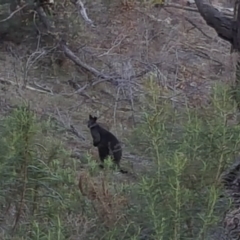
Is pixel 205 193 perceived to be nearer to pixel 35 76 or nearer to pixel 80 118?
pixel 80 118

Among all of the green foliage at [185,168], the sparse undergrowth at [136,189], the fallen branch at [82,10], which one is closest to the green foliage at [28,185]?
the sparse undergrowth at [136,189]

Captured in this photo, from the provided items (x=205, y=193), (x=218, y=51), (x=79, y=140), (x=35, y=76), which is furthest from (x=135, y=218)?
(x=218, y=51)

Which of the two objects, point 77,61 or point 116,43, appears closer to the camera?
point 77,61

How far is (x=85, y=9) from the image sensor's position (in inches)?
444

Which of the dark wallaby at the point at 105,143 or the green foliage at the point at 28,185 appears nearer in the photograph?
the green foliage at the point at 28,185

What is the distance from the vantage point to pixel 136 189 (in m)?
3.07

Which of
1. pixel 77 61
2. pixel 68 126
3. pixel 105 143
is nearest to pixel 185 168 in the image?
pixel 105 143

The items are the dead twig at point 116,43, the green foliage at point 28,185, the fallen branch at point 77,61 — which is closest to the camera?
the green foliage at point 28,185

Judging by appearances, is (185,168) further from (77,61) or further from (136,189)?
(77,61)

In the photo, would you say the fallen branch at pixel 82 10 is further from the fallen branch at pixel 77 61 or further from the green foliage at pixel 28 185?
the green foliage at pixel 28 185

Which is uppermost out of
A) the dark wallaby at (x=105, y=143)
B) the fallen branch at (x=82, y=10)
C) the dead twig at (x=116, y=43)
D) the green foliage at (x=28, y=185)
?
the green foliage at (x=28, y=185)

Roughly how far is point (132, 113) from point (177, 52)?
296 cm

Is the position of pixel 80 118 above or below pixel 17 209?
below

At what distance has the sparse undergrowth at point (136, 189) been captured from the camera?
2857mm
